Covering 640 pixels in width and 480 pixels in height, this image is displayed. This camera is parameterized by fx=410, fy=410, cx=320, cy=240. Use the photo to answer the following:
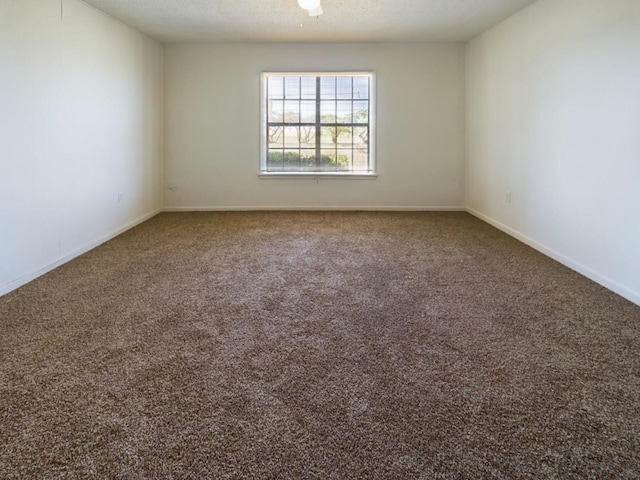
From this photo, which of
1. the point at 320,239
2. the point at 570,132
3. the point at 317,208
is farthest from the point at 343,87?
the point at 570,132

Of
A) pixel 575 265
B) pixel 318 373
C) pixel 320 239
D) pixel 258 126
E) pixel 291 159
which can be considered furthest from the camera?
pixel 291 159

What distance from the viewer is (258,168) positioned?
6066 millimetres

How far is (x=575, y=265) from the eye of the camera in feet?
11.1

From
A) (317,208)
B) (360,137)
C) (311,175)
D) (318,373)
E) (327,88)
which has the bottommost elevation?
(318,373)

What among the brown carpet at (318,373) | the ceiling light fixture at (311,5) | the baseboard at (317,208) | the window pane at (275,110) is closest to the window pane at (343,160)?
the baseboard at (317,208)

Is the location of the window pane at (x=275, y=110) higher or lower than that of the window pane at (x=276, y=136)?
higher

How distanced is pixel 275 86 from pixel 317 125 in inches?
32.8

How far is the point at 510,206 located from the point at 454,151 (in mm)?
1616

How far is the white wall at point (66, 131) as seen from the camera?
9.62 feet

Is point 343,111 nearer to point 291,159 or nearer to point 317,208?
point 291,159

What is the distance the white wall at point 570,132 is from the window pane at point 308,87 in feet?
7.66

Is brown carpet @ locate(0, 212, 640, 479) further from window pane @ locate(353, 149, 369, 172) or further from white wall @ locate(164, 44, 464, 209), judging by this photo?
window pane @ locate(353, 149, 369, 172)

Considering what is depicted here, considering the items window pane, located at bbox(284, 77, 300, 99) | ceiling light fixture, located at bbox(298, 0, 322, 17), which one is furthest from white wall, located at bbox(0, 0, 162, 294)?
ceiling light fixture, located at bbox(298, 0, 322, 17)

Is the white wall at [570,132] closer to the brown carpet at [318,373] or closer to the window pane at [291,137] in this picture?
the brown carpet at [318,373]
